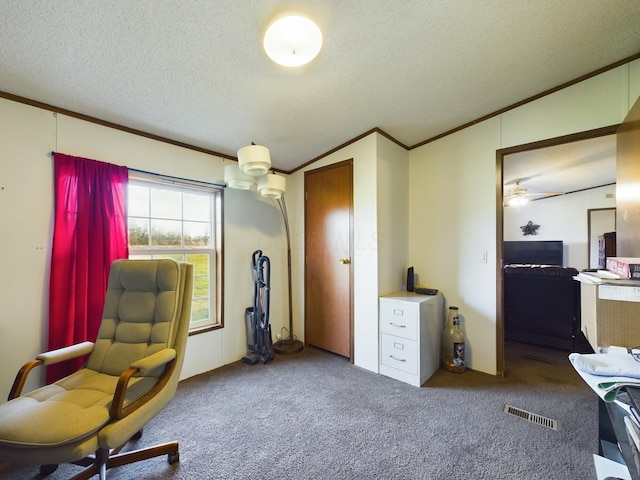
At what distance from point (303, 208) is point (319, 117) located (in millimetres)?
1254

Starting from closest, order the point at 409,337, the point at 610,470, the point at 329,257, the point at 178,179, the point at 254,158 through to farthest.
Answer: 1. the point at 610,470
2. the point at 254,158
3. the point at 409,337
4. the point at 178,179
5. the point at 329,257

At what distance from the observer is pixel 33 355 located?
5.88 ft

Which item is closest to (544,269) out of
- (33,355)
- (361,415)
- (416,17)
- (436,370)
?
(436,370)

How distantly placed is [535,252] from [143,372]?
21.4 feet

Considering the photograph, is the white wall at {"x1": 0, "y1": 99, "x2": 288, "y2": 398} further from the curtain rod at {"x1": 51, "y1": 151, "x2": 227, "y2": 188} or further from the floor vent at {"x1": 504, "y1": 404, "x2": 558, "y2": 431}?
the floor vent at {"x1": 504, "y1": 404, "x2": 558, "y2": 431}

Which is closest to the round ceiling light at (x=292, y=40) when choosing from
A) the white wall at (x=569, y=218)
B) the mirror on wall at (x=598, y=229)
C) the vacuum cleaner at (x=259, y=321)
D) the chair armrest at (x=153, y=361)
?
the chair armrest at (x=153, y=361)

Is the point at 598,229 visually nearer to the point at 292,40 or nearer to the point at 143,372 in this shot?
the point at 292,40

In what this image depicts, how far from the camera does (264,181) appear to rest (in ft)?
8.88

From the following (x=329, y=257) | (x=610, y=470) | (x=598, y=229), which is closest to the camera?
(x=610, y=470)

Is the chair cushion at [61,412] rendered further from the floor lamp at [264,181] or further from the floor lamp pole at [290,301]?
the floor lamp pole at [290,301]

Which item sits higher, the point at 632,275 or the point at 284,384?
the point at 632,275

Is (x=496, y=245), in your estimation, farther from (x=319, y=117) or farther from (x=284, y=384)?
(x=284, y=384)

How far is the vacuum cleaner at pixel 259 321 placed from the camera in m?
2.88

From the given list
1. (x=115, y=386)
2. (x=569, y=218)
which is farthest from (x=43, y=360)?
(x=569, y=218)
